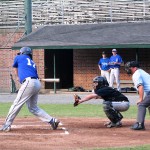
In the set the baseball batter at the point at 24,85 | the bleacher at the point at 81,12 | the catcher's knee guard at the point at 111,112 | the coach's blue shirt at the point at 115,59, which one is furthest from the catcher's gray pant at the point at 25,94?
the bleacher at the point at 81,12

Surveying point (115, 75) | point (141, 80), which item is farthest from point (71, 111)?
point (115, 75)

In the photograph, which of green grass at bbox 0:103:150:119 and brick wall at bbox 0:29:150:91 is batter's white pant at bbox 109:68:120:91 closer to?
brick wall at bbox 0:29:150:91

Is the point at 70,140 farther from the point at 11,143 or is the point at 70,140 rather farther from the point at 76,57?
the point at 76,57

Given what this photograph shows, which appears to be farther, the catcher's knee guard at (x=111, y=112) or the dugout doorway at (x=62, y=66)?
the dugout doorway at (x=62, y=66)

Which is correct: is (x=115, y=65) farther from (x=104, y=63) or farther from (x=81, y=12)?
(x=81, y=12)

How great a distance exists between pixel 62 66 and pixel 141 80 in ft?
65.7

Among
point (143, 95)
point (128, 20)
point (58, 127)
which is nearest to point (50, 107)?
point (58, 127)

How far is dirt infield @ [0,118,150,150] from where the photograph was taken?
10023 mm

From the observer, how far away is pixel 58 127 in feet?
41.5

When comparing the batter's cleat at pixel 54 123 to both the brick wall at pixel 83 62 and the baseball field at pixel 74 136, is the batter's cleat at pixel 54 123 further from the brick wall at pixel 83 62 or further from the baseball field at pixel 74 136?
the brick wall at pixel 83 62

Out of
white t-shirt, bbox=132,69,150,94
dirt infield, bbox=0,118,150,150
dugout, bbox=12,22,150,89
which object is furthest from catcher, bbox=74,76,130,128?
dugout, bbox=12,22,150,89

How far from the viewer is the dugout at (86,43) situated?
26656 millimetres

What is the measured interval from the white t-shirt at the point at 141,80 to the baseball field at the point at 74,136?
90 cm

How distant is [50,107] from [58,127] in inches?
259
